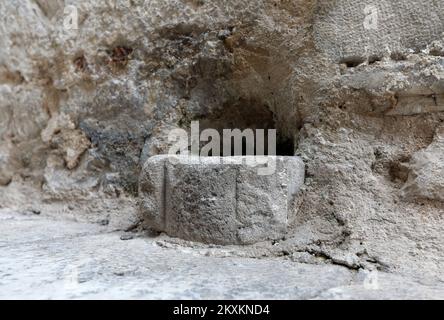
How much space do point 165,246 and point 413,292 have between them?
1.97 feet

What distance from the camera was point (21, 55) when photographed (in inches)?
67.4

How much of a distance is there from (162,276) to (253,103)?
0.75 metres

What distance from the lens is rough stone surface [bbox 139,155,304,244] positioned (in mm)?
1032

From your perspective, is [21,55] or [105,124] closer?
[105,124]

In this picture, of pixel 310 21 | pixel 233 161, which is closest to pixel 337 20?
pixel 310 21

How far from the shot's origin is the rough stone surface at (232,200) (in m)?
1.03

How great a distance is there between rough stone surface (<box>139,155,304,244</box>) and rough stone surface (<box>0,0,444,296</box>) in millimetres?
60
